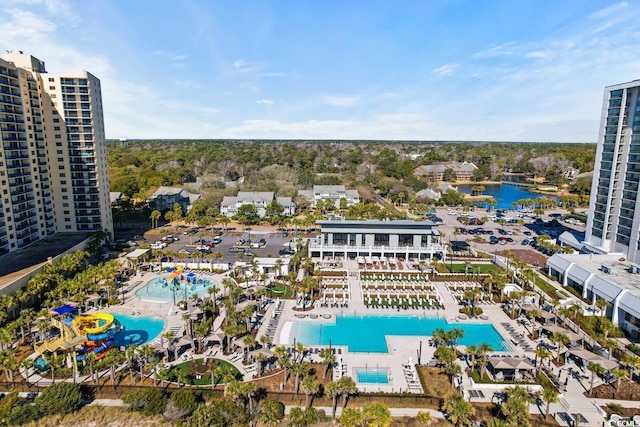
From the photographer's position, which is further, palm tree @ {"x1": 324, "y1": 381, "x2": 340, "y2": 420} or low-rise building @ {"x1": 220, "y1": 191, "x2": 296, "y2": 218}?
low-rise building @ {"x1": 220, "y1": 191, "x2": 296, "y2": 218}

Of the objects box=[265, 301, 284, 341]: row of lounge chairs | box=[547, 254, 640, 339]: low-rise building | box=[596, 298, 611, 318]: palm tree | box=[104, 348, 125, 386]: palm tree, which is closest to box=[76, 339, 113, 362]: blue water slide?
box=[104, 348, 125, 386]: palm tree

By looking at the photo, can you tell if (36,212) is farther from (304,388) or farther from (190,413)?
(304,388)

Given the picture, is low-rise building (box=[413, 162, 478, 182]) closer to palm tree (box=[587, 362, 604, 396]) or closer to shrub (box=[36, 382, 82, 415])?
palm tree (box=[587, 362, 604, 396])

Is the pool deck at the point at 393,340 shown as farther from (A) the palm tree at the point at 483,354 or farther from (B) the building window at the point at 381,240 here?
(B) the building window at the point at 381,240

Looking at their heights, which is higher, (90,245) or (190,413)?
(90,245)

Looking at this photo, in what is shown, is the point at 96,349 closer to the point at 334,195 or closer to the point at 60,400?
the point at 60,400

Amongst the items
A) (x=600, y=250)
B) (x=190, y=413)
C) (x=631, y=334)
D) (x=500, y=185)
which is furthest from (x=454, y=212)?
(x=190, y=413)
